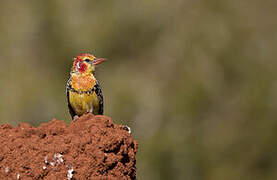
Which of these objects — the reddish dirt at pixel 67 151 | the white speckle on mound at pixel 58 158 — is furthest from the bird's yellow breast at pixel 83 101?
the white speckle on mound at pixel 58 158

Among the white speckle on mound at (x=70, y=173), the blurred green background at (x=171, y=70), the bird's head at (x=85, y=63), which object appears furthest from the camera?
the blurred green background at (x=171, y=70)

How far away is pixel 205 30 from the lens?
754 inches

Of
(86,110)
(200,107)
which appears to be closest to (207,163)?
(200,107)

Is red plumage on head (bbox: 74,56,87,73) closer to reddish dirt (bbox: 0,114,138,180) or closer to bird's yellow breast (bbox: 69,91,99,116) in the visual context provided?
bird's yellow breast (bbox: 69,91,99,116)

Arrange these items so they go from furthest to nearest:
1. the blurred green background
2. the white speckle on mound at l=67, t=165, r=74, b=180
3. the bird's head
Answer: the blurred green background < the bird's head < the white speckle on mound at l=67, t=165, r=74, b=180

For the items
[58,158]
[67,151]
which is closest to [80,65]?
A: [67,151]

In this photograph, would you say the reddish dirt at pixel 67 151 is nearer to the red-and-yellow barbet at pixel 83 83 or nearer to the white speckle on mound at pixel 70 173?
the white speckle on mound at pixel 70 173

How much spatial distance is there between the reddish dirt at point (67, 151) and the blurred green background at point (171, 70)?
10.1 metres

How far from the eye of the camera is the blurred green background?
18.2 m

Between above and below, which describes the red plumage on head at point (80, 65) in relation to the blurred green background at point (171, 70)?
below

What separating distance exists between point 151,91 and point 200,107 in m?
1.39

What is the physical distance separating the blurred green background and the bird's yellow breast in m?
7.69

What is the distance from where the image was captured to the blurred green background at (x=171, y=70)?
59.8ft

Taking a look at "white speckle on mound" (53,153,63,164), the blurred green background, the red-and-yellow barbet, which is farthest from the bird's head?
the blurred green background
